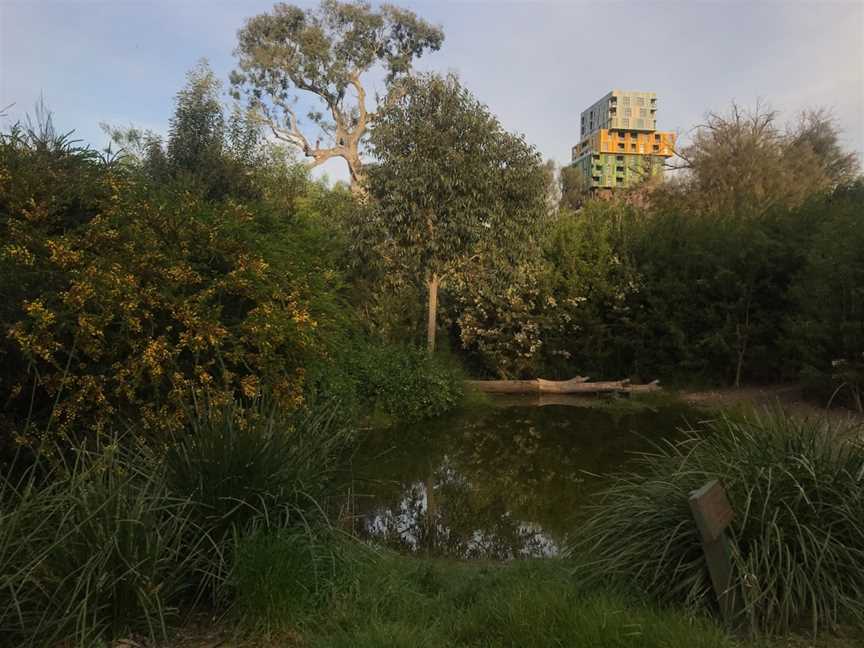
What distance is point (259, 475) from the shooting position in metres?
3.73

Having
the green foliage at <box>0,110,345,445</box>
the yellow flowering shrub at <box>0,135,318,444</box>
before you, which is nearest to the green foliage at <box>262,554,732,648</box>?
the green foliage at <box>0,110,345,445</box>

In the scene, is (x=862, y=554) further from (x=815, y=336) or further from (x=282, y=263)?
(x=815, y=336)

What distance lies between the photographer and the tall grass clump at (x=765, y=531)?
320 cm

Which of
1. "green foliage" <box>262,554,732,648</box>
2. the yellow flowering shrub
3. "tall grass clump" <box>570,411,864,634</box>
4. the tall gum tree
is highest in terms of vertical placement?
the tall gum tree

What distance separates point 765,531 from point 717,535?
2.17 feet

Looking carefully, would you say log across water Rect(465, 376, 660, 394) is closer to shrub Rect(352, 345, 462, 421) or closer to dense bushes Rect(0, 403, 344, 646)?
shrub Rect(352, 345, 462, 421)

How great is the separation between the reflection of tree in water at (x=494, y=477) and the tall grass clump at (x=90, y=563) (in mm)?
2971

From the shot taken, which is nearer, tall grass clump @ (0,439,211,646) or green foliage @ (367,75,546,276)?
tall grass clump @ (0,439,211,646)

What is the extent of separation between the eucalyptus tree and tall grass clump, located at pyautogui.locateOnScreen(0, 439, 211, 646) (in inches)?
421

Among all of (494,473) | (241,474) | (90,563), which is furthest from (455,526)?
(90,563)

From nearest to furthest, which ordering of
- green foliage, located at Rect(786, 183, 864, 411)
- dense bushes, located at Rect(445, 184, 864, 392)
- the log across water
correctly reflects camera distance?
green foliage, located at Rect(786, 183, 864, 411) → dense bushes, located at Rect(445, 184, 864, 392) → the log across water

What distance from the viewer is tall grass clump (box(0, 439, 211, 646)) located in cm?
288

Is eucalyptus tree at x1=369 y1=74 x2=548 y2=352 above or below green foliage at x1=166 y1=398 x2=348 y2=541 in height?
above

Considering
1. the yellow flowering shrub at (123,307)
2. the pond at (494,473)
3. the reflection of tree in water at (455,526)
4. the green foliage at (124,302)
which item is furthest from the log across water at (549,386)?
the yellow flowering shrub at (123,307)
